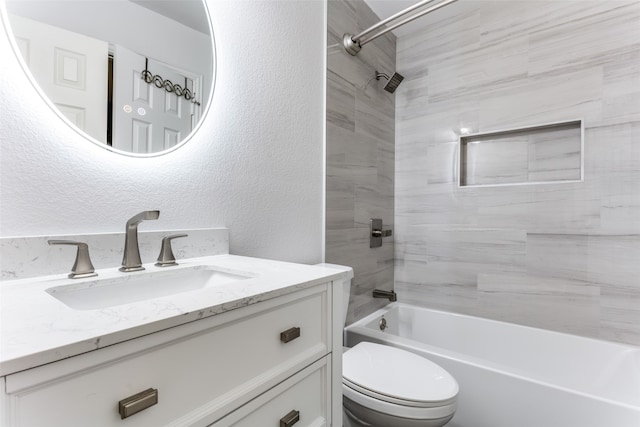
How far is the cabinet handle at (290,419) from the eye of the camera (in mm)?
704

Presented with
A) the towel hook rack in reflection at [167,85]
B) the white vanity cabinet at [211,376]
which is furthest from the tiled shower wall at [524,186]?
the towel hook rack in reflection at [167,85]

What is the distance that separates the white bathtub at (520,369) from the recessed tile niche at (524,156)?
88 cm

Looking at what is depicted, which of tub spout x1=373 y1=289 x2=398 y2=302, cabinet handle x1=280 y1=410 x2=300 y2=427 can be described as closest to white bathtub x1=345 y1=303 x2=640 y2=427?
tub spout x1=373 y1=289 x2=398 y2=302

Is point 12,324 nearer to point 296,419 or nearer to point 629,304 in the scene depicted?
point 296,419

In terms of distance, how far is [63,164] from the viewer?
82cm

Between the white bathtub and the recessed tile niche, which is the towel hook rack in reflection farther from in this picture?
the recessed tile niche

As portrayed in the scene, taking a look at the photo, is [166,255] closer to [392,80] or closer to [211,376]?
[211,376]

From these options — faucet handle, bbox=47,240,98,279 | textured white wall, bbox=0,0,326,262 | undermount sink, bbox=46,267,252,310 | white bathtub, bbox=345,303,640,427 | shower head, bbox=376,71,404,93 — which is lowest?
white bathtub, bbox=345,303,640,427

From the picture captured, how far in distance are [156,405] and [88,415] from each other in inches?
3.7

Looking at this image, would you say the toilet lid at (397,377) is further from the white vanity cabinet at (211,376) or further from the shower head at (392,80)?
the shower head at (392,80)

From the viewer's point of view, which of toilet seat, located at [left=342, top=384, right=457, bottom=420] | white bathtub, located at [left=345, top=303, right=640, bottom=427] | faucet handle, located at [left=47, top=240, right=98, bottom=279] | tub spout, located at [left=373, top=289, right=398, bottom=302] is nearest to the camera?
faucet handle, located at [left=47, top=240, right=98, bottom=279]

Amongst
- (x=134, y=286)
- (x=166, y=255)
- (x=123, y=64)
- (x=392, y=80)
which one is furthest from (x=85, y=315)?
(x=392, y=80)

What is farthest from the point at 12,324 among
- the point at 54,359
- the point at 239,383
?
the point at 239,383

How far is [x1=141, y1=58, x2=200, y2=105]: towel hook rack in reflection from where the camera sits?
101 centimetres
